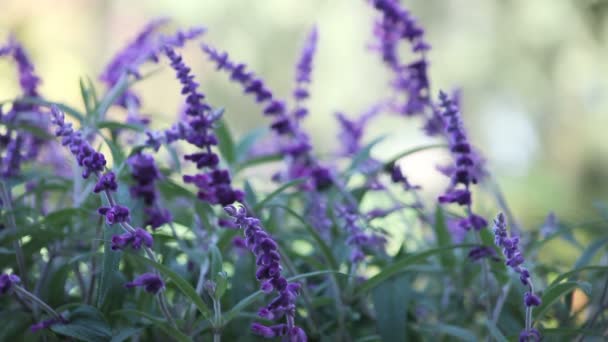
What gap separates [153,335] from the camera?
4.03 feet

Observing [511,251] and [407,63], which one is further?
[407,63]

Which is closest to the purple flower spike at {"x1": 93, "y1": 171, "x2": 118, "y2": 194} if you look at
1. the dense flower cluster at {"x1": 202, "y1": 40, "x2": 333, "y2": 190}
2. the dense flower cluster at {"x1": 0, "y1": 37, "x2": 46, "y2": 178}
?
the dense flower cluster at {"x1": 202, "y1": 40, "x2": 333, "y2": 190}

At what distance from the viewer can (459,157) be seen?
1.03 meters

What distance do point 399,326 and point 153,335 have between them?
1.51 feet

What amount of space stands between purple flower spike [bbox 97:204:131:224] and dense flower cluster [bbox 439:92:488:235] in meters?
0.49

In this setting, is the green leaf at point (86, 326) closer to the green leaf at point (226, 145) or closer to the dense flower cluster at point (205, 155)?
the dense flower cluster at point (205, 155)

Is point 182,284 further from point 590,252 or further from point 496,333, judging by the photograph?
point 590,252

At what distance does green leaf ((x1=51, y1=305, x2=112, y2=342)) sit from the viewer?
0.98m

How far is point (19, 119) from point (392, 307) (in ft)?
3.00

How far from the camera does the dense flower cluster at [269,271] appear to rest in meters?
0.79

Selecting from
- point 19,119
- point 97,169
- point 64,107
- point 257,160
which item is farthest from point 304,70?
point 97,169

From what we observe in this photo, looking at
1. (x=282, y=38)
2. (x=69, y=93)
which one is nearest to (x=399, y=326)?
(x=69, y=93)

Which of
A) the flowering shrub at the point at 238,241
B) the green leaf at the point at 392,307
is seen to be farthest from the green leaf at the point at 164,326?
the green leaf at the point at 392,307

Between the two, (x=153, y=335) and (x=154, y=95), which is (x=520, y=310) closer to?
(x=153, y=335)
